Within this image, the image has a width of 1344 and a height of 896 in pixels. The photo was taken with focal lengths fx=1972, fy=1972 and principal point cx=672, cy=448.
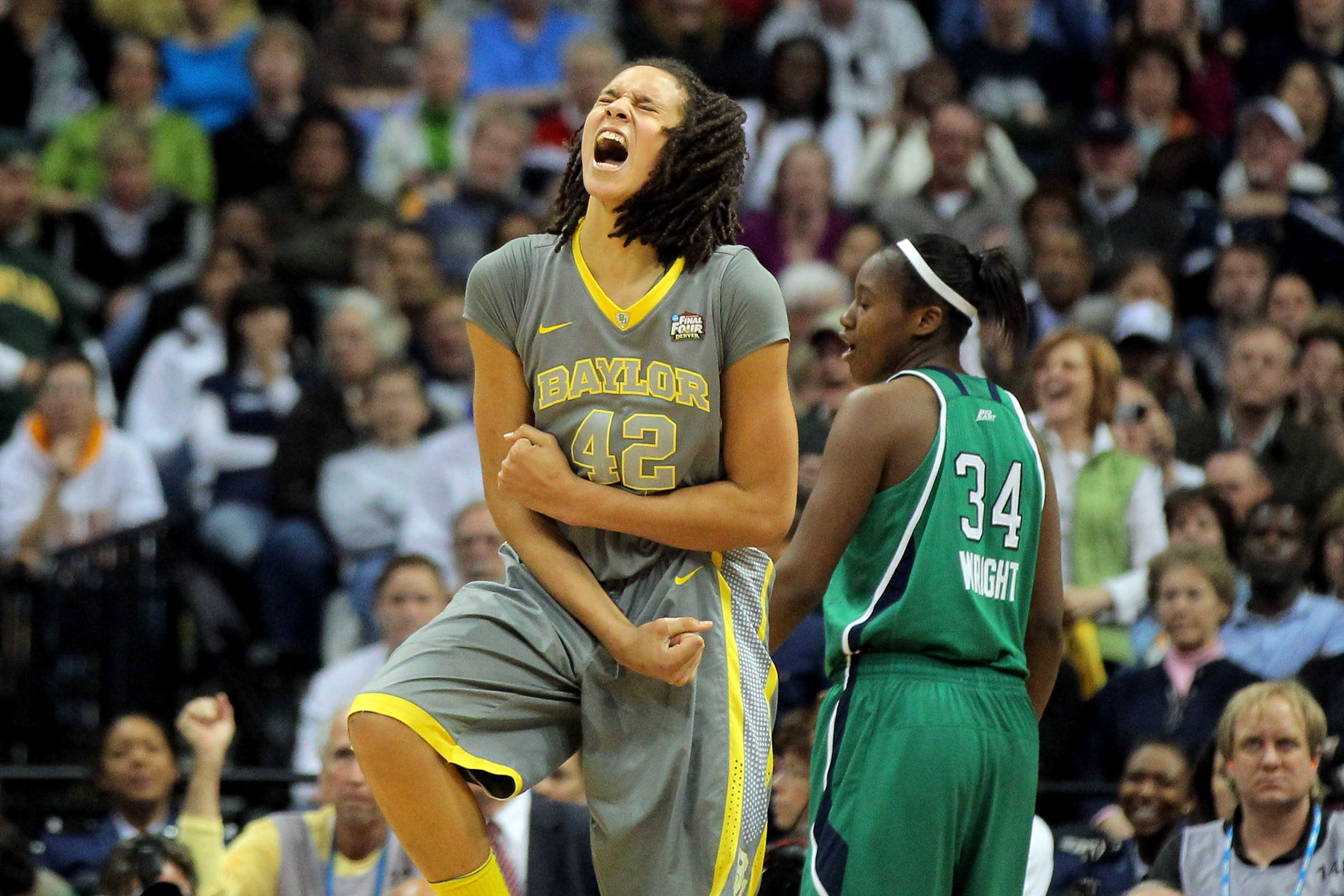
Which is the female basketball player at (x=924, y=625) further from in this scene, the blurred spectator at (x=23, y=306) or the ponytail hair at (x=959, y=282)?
the blurred spectator at (x=23, y=306)

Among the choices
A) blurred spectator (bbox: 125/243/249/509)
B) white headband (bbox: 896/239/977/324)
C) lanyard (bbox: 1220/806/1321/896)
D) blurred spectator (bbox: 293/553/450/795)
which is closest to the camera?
white headband (bbox: 896/239/977/324)

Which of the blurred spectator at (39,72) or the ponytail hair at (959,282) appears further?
the blurred spectator at (39,72)

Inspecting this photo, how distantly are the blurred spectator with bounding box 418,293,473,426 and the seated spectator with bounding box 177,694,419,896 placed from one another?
3.56m

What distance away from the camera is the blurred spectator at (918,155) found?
33.3ft

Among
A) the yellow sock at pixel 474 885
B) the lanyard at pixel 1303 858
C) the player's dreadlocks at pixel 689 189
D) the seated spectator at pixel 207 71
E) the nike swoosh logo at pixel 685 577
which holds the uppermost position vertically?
the seated spectator at pixel 207 71

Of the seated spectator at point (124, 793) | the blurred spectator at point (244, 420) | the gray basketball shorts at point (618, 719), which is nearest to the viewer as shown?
the gray basketball shorts at point (618, 719)

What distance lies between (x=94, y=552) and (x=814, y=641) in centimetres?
320

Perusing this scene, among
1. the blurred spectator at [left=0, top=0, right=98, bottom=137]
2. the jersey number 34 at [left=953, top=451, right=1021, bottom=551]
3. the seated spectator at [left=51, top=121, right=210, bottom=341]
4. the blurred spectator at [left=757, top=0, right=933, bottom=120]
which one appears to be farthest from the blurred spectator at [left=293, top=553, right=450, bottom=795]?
the blurred spectator at [left=0, top=0, right=98, bottom=137]

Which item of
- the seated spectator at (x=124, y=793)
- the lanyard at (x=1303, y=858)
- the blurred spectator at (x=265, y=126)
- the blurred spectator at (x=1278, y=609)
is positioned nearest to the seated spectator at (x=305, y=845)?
the seated spectator at (x=124, y=793)

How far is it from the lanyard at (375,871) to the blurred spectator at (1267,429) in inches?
158

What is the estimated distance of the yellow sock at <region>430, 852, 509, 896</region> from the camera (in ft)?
11.5

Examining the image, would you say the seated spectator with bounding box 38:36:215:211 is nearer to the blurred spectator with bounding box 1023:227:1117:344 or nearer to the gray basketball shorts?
the blurred spectator with bounding box 1023:227:1117:344

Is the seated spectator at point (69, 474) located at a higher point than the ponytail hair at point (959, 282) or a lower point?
lower

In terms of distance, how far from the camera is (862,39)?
453 inches
